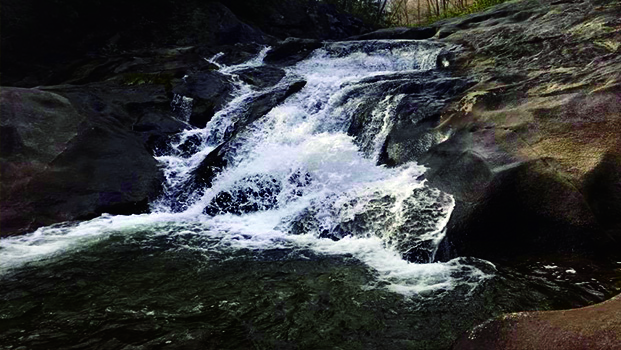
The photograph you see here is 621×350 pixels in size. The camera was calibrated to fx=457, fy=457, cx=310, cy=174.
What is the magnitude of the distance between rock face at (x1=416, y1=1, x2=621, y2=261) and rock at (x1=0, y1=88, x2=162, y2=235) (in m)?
5.18

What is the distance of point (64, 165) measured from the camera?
8109 mm

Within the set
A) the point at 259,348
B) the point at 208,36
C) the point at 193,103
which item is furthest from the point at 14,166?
the point at 208,36

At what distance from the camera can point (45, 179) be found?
25.5 feet

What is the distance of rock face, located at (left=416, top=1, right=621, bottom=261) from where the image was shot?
559 cm

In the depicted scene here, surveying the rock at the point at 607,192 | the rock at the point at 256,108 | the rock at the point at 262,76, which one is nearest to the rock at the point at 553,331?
the rock at the point at 607,192

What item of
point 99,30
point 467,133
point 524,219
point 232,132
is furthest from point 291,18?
point 524,219

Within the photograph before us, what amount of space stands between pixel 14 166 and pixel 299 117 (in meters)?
5.40

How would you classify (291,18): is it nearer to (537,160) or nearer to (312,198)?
(312,198)

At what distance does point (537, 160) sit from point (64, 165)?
7.65 metres

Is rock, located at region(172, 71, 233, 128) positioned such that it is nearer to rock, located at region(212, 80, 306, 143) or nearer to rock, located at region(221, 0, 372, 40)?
rock, located at region(212, 80, 306, 143)

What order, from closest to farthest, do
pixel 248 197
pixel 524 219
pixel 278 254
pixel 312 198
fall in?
pixel 524 219 → pixel 278 254 → pixel 312 198 → pixel 248 197

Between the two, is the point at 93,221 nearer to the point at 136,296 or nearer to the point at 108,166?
the point at 108,166

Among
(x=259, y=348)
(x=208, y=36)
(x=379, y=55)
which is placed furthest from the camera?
(x=208, y=36)

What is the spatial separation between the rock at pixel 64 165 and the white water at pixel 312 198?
0.37 meters
